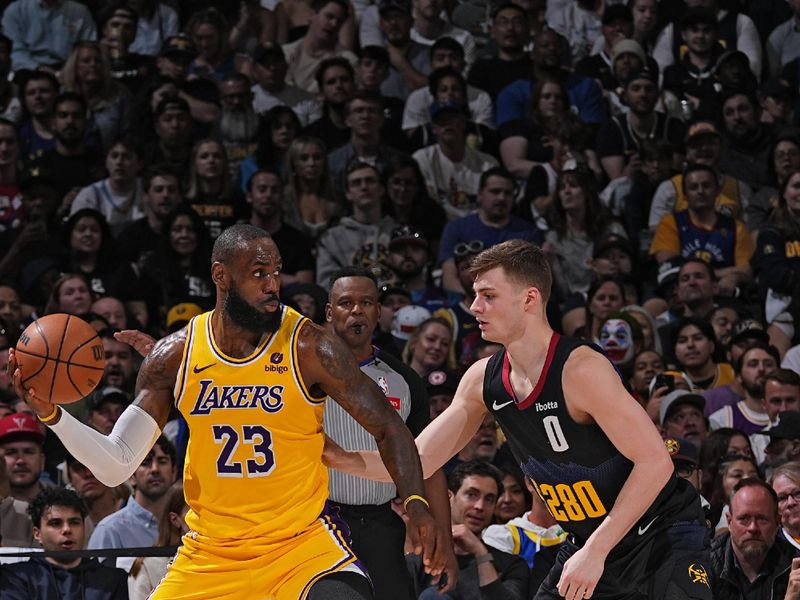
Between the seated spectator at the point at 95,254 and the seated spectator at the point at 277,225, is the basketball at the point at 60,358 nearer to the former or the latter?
the seated spectator at the point at 95,254

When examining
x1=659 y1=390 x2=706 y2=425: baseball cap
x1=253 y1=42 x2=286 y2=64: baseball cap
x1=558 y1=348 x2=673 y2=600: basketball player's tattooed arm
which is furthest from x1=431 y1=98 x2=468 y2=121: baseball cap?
x1=558 y1=348 x2=673 y2=600: basketball player's tattooed arm

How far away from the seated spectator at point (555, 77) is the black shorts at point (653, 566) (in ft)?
24.7

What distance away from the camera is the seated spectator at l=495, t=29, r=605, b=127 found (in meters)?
12.2

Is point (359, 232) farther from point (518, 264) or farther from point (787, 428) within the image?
point (518, 264)

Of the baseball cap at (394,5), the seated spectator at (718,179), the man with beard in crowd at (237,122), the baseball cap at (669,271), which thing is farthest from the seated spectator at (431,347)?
the baseball cap at (394,5)

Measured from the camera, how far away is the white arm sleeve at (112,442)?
4766 mm

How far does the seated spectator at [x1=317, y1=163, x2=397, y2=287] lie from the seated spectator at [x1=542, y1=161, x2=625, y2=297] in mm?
1273

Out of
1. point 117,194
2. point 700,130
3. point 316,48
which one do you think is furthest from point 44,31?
point 700,130

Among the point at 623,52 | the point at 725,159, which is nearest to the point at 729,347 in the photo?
the point at 725,159

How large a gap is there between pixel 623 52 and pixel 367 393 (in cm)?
820

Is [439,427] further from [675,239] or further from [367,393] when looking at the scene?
[675,239]

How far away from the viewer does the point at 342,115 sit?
39.4ft

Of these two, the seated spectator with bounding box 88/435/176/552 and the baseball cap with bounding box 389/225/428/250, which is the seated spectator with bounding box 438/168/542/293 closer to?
the baseball cap with bounding box 389/225/428/250

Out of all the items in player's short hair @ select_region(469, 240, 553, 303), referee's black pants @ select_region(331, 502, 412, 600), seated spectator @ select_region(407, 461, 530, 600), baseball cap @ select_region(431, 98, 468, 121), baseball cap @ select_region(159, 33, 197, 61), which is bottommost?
baseball cap @ select_region(431, 98, 468, 121)
